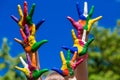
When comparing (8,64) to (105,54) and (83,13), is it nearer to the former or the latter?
(105,54)

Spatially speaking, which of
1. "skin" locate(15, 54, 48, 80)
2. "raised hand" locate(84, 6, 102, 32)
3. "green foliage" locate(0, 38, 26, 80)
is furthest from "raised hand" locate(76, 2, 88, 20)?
"green foliage" locate(0, 38, 26, 80)

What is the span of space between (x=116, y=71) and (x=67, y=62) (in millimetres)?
12114

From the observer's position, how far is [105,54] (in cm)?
1445

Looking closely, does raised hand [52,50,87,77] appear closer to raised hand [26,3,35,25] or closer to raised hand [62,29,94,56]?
raised hand [62,29,94,56]

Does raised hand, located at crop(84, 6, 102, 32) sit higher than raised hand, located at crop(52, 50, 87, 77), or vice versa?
raised hand, located at crop(84, 6, 102, 32)

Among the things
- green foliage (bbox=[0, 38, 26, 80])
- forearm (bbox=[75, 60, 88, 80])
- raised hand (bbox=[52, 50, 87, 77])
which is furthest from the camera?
green foliage (bbox=[0, 38, 26, 80])

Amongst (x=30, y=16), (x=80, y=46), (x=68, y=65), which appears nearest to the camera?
(x=68, y=65)

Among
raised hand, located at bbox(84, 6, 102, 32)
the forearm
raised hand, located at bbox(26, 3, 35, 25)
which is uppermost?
A: raised hand, located at bbox(26, 3, 35, 25)

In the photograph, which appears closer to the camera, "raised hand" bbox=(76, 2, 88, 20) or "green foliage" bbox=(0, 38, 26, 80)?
"raised hand" bbox=(76, 2, 88, 20)

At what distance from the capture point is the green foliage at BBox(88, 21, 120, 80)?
14242 millimetres

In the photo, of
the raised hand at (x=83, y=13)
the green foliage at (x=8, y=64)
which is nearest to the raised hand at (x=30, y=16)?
the raised hand at (x=83, y=13)

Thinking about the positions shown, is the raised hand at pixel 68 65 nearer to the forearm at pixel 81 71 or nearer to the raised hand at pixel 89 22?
the forearm at pixel 81 71

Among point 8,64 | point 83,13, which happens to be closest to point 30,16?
point 83,13

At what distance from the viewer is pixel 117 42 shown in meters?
14.4
